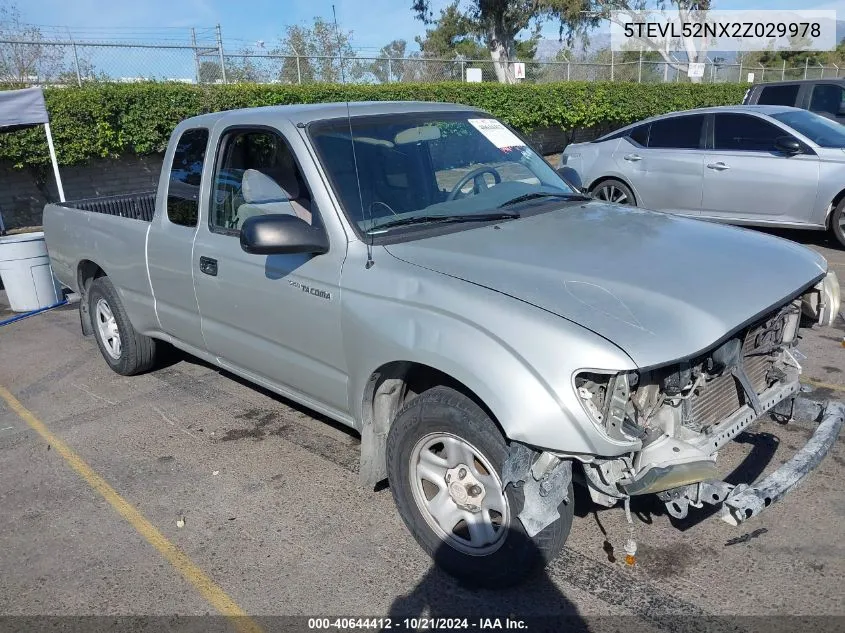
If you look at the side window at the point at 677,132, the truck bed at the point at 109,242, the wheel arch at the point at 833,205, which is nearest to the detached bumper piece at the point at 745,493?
the truck bed at the point at 109,242

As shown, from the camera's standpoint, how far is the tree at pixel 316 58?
701 inches

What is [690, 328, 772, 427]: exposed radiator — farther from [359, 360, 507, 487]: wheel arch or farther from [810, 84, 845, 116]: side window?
[810, 84, 845, 116]: side window

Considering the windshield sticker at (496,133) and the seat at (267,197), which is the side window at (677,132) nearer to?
the windshield sticker at (496,133)

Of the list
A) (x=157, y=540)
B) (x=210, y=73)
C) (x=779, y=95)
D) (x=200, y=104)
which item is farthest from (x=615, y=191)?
(x=210, y=73)

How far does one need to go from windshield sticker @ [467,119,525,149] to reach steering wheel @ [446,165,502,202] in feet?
0.90

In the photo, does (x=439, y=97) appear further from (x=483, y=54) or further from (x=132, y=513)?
(x=483, y=54)

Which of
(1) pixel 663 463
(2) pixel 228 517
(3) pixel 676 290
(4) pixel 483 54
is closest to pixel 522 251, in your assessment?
(3) pixel 676 290

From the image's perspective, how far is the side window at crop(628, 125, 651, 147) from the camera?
32.7 ft

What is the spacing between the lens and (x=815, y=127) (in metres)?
8.93

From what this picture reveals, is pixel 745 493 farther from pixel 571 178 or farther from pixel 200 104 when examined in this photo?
pixel 200 104

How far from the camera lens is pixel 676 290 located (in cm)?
291

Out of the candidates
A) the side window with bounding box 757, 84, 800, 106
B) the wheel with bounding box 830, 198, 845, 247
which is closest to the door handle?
the wheel with bounding box 830, 198, 845, 247

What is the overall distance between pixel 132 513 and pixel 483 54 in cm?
5215

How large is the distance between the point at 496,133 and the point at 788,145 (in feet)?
18.6
